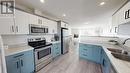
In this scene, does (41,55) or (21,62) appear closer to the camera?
(21,62)

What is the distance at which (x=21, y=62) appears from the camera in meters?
1.89

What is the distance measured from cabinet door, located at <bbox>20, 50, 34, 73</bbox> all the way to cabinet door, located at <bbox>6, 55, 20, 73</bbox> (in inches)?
4.5

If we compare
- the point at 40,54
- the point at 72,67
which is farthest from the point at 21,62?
the point at 72,67

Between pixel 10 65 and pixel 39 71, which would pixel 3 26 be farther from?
pixel 39 71

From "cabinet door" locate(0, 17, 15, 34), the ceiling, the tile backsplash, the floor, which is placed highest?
the ceiling

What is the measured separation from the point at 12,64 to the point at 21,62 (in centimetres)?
23

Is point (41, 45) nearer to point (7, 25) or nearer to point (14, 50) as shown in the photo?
point (14, 50)

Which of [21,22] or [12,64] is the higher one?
[21,22]

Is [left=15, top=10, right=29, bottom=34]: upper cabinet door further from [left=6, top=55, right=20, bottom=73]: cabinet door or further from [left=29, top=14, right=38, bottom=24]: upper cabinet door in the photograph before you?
[left=6, top=55, right=20, bottom=73]: cabinet door

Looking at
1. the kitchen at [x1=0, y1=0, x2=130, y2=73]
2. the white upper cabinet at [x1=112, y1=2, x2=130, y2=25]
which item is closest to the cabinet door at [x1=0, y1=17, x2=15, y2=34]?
the kitchen at [x1=0, y1=0, x2=130, y2=73]

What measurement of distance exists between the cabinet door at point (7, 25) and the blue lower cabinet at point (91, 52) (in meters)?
3.07

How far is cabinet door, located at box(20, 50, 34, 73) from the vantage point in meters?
1.94

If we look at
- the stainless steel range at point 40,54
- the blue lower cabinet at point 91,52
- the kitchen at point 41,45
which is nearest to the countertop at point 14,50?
the kitchen at point 41,45

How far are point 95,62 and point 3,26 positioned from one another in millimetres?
3638
